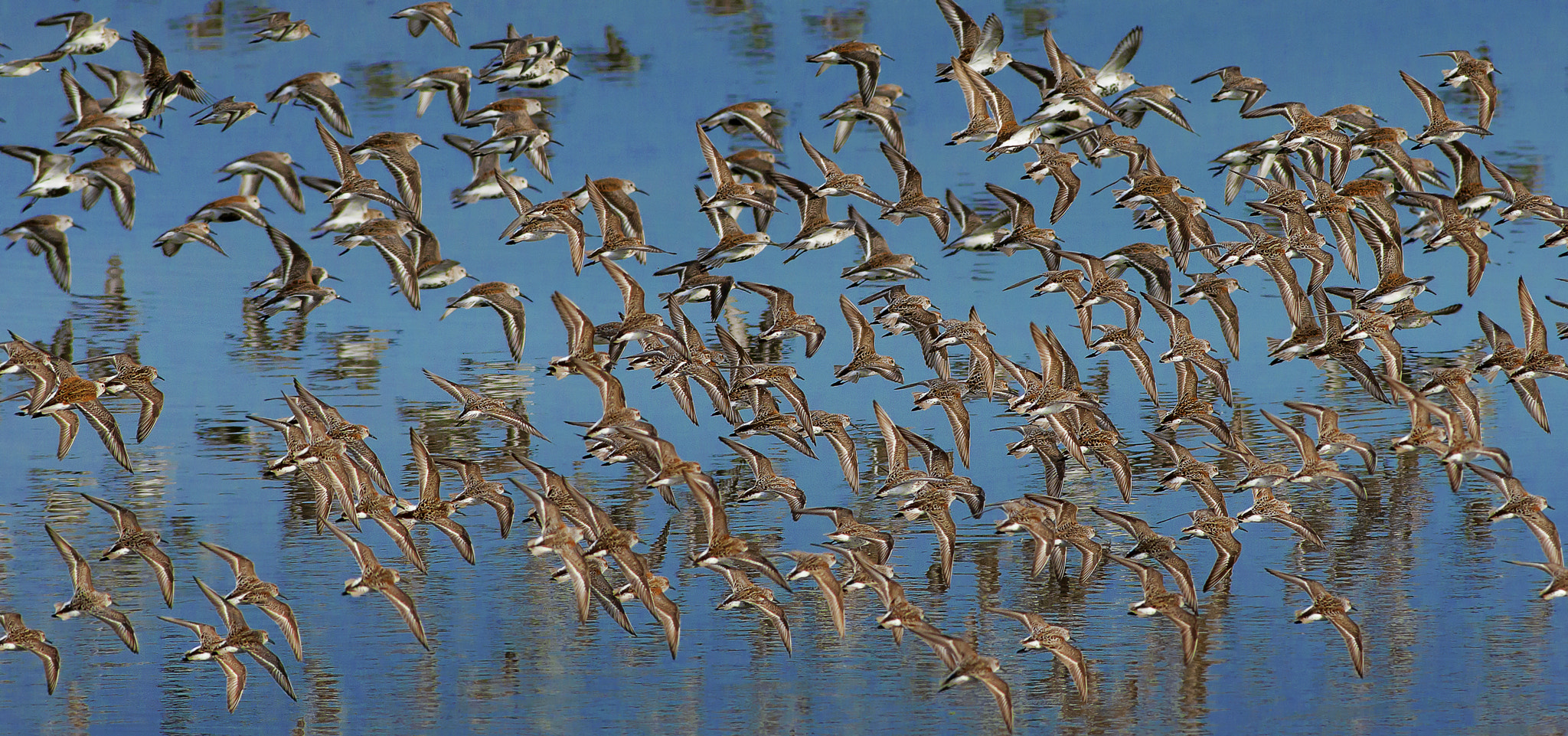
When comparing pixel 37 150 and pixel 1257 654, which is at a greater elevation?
pixel 37 150

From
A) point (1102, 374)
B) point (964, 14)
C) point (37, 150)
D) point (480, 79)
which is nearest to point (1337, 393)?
point (1102, 374)

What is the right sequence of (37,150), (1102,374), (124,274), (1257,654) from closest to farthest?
(1257,654)
(37,150)
(1102,374)
(124,274)

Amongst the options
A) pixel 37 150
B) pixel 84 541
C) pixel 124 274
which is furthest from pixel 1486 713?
pixel 124 274

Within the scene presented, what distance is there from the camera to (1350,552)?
15.9m

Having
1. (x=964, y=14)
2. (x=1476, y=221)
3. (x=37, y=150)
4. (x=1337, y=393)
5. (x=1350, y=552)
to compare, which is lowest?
(x=1350, y=552)

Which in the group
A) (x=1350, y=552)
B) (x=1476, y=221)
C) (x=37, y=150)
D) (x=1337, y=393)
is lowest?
(x=1350, y=552)

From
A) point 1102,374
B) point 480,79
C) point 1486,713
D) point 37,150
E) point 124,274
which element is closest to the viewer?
point 1486,713

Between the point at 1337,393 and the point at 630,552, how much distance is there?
11.4m

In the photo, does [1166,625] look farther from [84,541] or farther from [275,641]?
[84,541]

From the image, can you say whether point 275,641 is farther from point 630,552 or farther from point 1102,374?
point 1102,374

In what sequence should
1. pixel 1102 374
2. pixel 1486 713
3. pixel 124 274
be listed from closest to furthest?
pixel 1486 713 < pixel 1102 374 < pixel 124 274

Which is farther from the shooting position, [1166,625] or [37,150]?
[37,150]

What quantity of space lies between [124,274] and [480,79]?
11.3 metres

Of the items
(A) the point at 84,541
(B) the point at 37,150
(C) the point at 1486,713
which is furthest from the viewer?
(B) the point at 37,150
